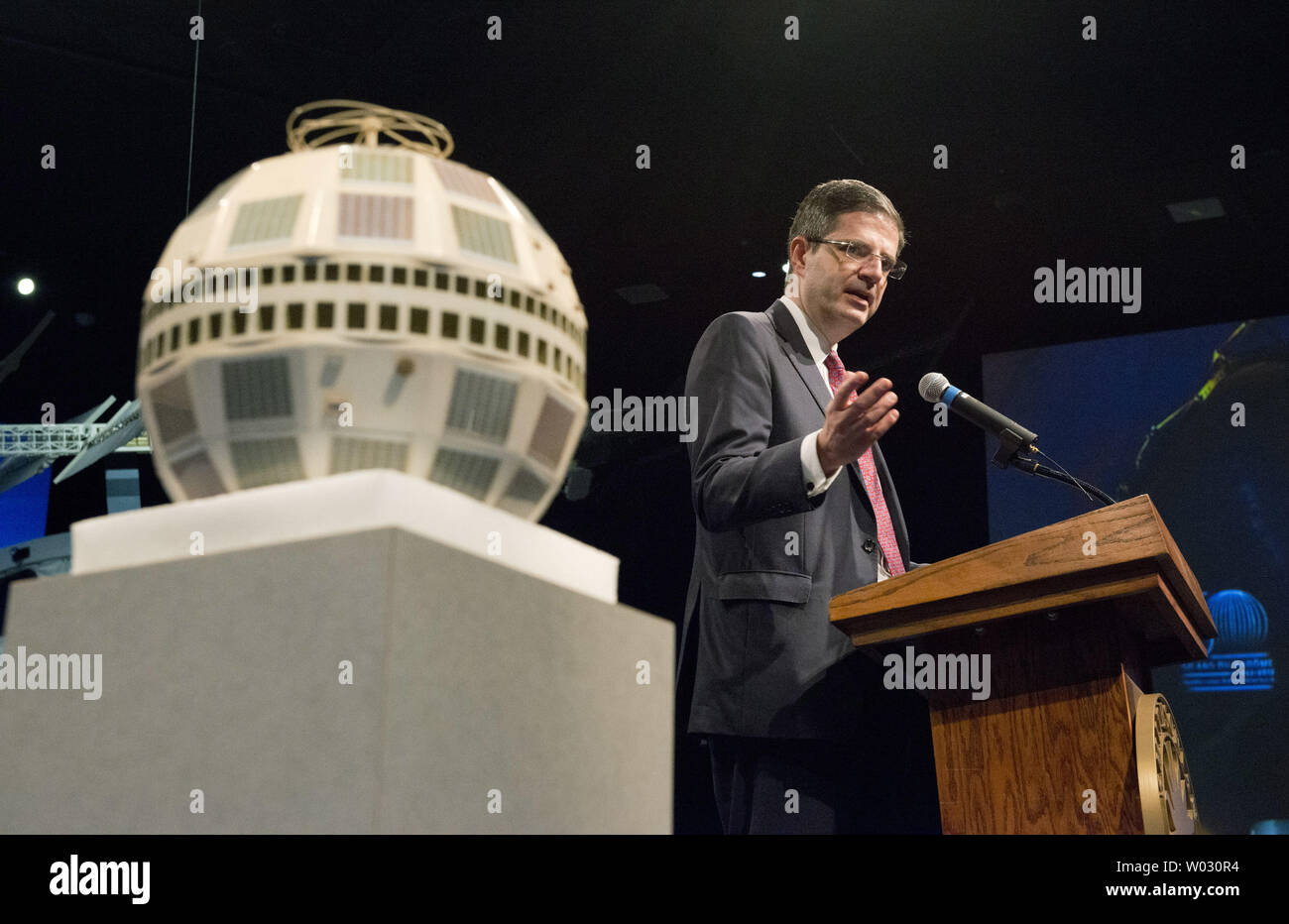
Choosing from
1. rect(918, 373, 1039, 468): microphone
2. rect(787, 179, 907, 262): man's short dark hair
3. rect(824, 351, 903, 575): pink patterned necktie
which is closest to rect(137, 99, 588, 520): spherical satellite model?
rect(918, 373, 1039, 468): microphone

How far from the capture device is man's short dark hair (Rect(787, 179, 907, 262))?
2283 millimetres

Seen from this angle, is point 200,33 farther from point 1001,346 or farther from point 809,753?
point 1001,346

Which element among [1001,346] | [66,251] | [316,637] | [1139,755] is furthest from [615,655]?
[1001,346]

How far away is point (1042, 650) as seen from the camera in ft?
5.44

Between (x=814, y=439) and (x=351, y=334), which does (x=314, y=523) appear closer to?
(x=351, y=334)

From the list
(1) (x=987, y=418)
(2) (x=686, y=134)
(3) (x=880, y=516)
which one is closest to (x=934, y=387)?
(1) (x=987, y=418)

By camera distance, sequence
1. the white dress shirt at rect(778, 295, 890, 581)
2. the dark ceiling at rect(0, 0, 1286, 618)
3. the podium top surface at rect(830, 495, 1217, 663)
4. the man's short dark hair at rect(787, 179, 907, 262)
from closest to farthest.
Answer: the podium top surface at rect(830, 495, 1217, 663), the white dress shirt at rect(778, 295, 890, 581), the man's short dark hair at rect(787, 179, 907, 262), the dark ceiling at rect(0, 0, 1286, 618)

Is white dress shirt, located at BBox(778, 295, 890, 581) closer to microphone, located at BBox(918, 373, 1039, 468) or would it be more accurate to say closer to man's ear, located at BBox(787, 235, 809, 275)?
man's ear, located at BBox(787, 235, 809, 275)

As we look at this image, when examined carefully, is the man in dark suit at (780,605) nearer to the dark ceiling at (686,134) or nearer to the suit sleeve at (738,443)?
the suit sleeve at (738,443)

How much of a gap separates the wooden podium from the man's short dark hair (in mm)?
863

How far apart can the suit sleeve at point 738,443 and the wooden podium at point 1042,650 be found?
19cm

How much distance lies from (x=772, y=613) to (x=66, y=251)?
3.06 meters

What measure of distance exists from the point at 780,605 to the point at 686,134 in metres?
2.75

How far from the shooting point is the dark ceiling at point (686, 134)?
375 centimetres
